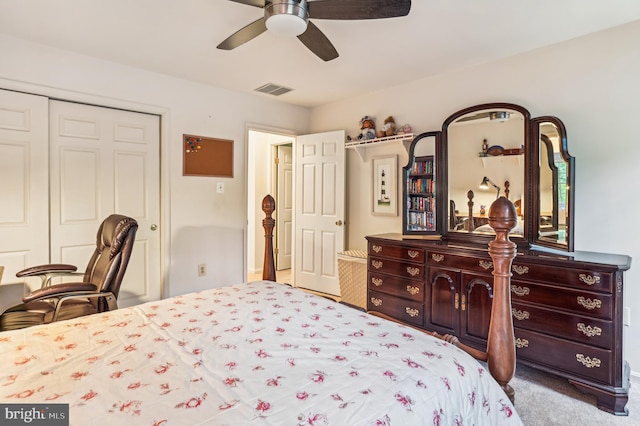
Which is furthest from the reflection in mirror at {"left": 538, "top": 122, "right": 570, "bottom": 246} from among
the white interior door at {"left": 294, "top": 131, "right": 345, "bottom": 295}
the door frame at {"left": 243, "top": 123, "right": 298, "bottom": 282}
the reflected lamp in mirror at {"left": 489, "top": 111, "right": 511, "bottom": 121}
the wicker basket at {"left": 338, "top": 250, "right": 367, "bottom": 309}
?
the door frame at {"left": 243, "top": 123, "right": 298, "bottom": 282}

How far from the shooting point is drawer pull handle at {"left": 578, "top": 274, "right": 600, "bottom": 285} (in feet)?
6.57

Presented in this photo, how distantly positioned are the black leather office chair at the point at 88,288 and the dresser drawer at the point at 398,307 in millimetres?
2051

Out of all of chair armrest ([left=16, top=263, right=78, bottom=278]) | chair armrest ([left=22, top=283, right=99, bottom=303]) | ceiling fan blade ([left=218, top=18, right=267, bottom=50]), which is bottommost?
chair armrest ([left=22, top=283, right=99, bottom=303])

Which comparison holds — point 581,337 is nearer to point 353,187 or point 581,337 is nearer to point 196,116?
Result: point 353,187

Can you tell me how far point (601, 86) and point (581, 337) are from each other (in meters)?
1.76

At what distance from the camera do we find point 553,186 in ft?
8.14

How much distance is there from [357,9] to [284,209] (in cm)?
407

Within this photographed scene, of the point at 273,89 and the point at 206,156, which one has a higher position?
the point at 273,89

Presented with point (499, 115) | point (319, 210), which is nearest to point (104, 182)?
point (319, 210)

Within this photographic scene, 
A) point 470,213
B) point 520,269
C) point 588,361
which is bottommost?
point 588,361

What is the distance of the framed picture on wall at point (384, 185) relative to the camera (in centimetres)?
373

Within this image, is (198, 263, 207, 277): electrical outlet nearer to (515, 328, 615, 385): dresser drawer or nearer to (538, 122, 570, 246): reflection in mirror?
(515, 328, 615, 385): dresser drawer

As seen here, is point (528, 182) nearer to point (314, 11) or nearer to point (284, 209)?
point (314, 11)

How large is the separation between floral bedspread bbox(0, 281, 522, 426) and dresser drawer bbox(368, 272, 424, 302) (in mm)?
1439
